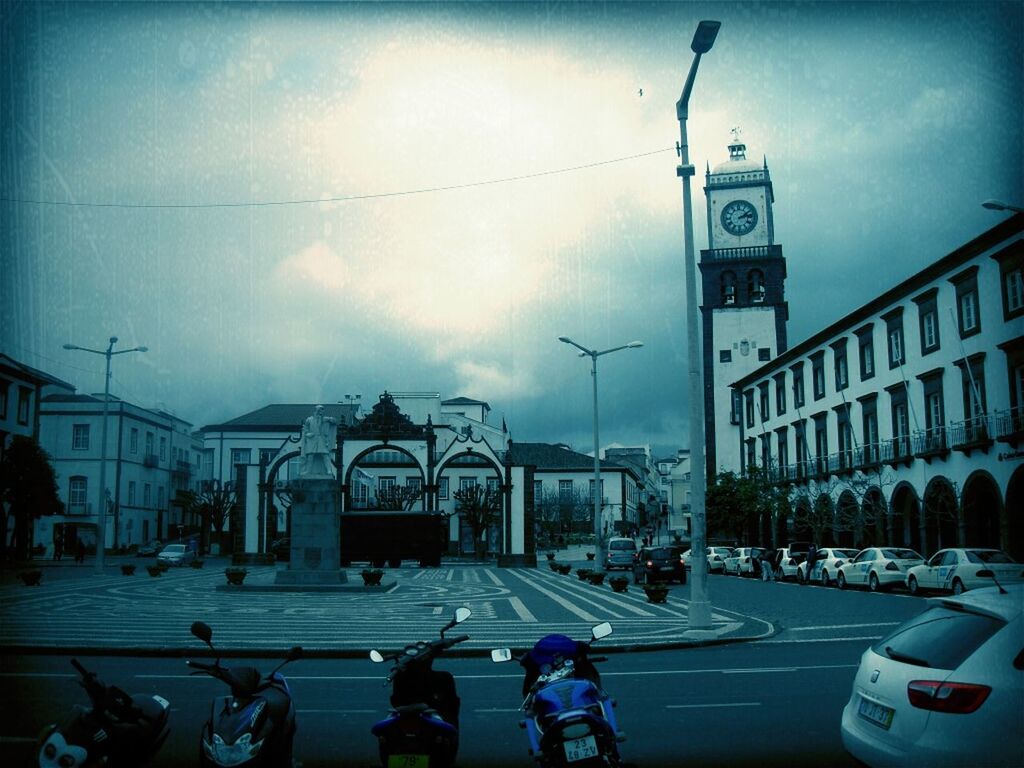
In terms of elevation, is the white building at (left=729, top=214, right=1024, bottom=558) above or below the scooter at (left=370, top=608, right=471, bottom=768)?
above

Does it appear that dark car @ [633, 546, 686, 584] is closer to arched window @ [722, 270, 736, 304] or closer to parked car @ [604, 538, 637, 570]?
parked car @ [604, 538, 637, 570]

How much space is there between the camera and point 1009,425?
31.9 metres

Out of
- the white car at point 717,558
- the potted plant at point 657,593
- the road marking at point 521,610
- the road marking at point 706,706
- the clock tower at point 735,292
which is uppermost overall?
the clock tower at point 735,292

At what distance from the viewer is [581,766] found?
484 cm

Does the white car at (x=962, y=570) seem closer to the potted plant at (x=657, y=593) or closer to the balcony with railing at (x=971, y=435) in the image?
the potted plant at (x=657, y=593)

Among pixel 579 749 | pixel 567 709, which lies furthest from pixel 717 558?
pixel 579 749

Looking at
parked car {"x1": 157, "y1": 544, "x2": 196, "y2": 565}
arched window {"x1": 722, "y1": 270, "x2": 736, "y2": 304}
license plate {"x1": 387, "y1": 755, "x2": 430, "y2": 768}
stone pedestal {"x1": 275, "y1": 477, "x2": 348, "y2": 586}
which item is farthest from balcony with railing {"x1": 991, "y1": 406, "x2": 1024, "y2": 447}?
arched window {"x1": 722, "y1": 270, "x2": 736, "y2": 304}

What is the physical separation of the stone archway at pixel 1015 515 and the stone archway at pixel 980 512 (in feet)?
4.75

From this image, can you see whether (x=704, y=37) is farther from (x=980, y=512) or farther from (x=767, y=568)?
(x=767, y=568)

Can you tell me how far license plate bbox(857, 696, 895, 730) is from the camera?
5.52 meters

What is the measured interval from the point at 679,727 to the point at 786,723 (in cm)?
100

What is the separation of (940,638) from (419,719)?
316cm

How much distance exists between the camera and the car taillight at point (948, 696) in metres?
5.07

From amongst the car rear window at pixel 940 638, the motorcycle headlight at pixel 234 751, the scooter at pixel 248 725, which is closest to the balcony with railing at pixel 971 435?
the car rear window at pixel 940 638
